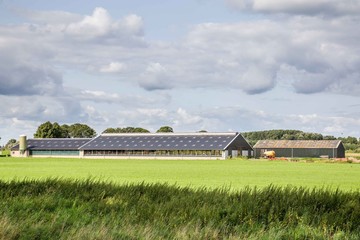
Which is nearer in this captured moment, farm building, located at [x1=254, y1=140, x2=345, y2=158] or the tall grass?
the tall grass

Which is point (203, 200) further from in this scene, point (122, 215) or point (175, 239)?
point (175, 239)

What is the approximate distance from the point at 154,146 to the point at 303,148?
109 feet

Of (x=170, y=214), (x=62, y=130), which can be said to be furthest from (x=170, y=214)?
(x=62, y=130)

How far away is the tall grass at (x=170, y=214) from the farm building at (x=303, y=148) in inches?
4058

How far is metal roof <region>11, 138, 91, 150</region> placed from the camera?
12281 centimetres

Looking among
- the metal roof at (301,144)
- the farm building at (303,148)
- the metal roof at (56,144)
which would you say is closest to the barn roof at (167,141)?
the metal roof at (56,144)

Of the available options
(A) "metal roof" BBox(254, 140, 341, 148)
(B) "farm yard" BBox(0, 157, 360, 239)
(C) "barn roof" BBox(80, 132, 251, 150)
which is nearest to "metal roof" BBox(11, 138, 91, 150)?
(C) "barn roof" BBox(80, 132, 251, 150)

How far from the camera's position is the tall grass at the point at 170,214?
13953mm

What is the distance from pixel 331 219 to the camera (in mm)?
16938

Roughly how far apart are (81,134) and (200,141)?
70456 millimetres

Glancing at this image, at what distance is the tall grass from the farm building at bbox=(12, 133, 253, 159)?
8428 cm

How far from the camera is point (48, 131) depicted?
149 m

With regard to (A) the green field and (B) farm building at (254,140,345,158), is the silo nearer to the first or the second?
(B) farm building at (254,140,345,158)

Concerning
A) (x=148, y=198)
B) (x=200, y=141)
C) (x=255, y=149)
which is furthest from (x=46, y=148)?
(x=148, y=198)
